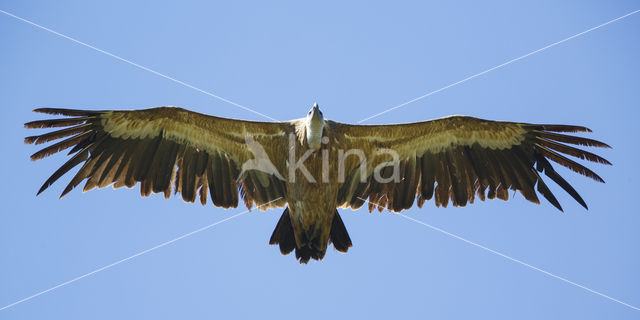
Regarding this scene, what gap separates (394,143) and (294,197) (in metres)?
1.54

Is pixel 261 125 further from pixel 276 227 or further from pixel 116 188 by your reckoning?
pixel 116 188

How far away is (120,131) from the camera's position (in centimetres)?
989

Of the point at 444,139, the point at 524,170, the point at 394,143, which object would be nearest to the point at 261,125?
the point at 394,143

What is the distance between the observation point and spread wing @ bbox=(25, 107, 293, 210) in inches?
383

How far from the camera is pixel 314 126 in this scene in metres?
9.29

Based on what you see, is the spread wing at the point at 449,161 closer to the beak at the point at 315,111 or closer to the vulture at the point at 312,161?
the vulture at the point at 312,161

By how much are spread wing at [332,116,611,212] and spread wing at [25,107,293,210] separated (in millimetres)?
1070

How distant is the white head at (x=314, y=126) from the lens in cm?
927

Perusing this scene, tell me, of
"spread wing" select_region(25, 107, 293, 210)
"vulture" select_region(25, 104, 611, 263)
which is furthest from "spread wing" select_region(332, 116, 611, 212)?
"spread wing" select_region(25, 107, 293, 210)

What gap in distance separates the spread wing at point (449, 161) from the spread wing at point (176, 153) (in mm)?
1070

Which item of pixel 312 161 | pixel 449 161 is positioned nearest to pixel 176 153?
pixel 312 161

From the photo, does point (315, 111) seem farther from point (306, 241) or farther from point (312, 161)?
point (306, 241)

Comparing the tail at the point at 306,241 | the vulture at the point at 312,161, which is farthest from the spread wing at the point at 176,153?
the tail at the point at 306,241

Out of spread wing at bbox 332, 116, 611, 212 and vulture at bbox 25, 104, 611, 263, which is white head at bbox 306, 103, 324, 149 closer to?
vulture at bbox 25, 104, 611, 263
